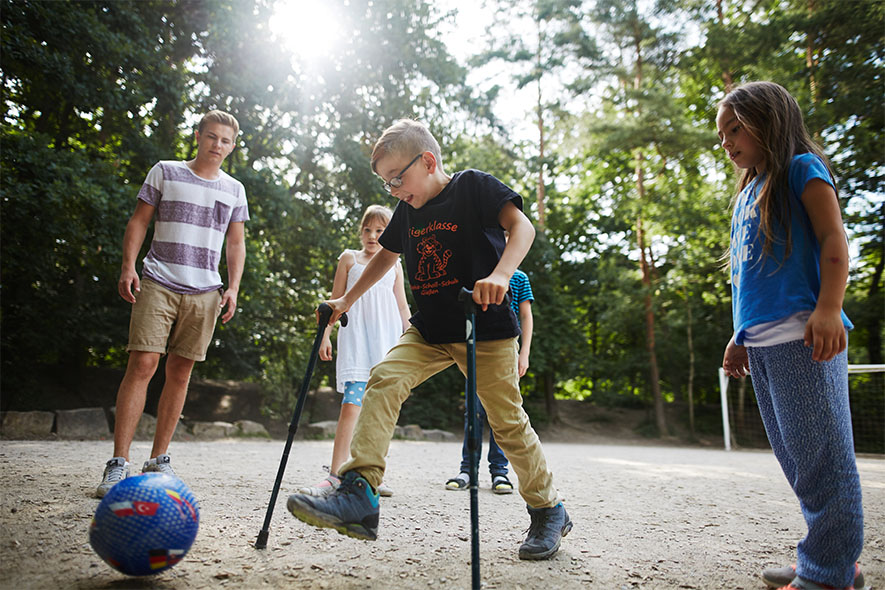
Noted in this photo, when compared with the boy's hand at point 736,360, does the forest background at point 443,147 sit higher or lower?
higher

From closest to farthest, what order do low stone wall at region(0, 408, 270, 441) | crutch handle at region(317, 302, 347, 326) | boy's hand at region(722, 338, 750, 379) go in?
1. boy's hand at region(722, 338, 750, 379)
2. crutch handle at region(317, 302, 347, 326)
3. low stone wall at region(0, 408, 270, 441)

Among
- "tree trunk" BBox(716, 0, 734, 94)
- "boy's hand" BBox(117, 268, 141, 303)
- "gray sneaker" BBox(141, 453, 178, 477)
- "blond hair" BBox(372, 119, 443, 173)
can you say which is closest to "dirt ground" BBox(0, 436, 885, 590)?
"gray sneaker" BBox(141, 453, 178, 477)

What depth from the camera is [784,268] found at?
6.98 feet

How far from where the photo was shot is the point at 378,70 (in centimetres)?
1508

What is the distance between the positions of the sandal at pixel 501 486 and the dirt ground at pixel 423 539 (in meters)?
0.10

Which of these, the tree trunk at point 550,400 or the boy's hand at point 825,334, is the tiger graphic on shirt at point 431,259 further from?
the tree trunk at point 550,400

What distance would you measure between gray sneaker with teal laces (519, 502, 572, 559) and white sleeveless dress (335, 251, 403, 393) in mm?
1780

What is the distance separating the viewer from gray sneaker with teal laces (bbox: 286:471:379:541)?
2098 mm

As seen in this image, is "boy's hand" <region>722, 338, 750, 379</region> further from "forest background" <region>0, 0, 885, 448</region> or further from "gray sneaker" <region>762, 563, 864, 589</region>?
"forest background" <region>0, 0, 885, 448</region>

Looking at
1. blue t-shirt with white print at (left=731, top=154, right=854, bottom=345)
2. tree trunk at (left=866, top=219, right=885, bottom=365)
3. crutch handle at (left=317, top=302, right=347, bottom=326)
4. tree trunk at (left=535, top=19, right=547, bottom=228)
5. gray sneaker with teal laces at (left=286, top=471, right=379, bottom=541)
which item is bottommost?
gray sneaker with teal laces at (left=286, top=471, right=379, bottom=541)

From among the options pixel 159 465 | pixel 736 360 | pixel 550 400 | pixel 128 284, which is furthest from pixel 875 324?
pixel 128 284

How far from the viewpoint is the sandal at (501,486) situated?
4484 millimetres

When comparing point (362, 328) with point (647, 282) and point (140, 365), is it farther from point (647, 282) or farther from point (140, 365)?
point (647, 282)

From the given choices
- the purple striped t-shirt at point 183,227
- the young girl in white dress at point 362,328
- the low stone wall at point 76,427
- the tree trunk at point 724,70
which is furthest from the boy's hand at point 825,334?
the tree trunk at point 724,70
